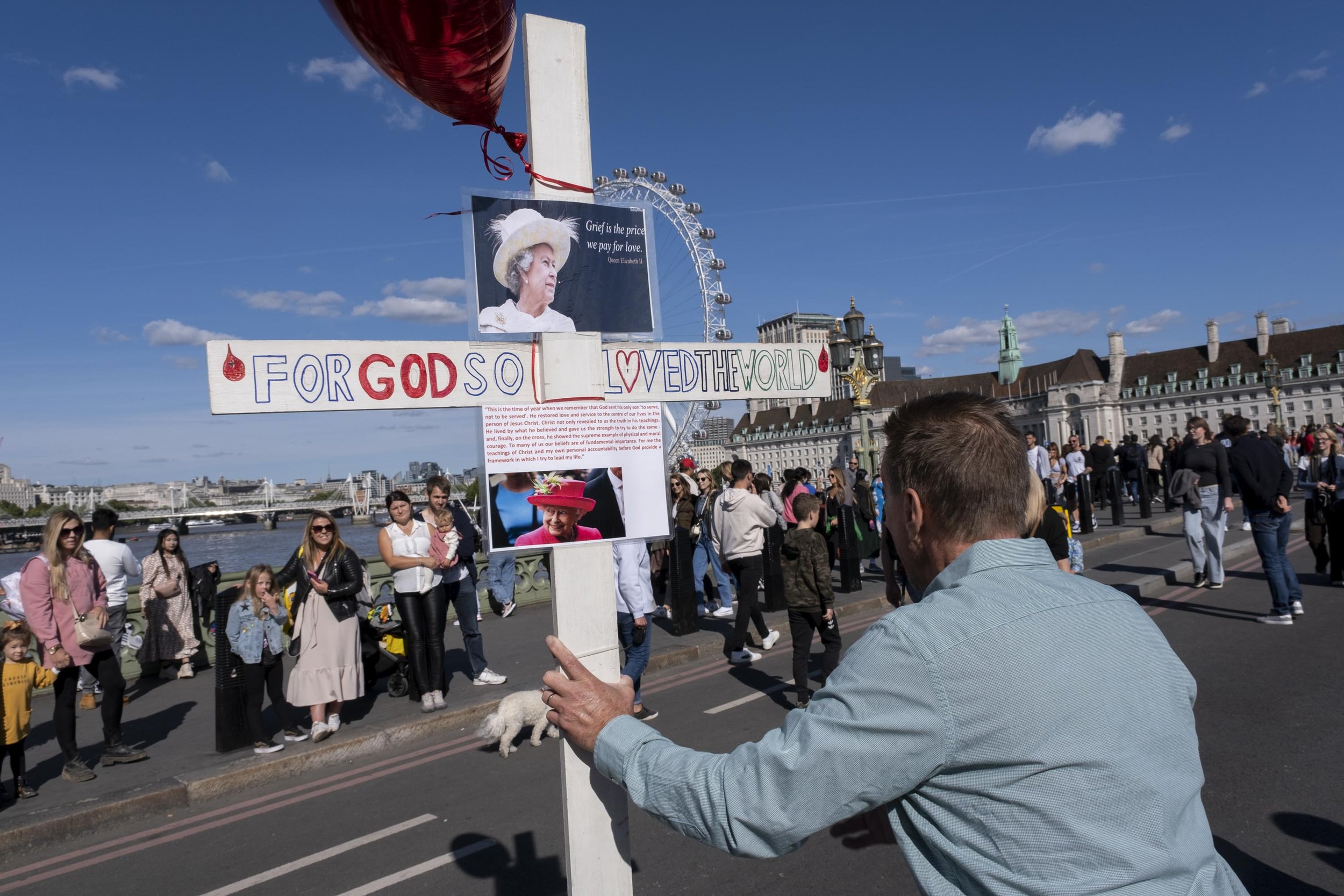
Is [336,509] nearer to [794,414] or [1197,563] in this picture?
[794,414]

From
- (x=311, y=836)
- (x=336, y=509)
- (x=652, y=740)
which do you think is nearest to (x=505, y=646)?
(x=311, y=836)

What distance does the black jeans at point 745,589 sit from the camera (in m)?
8.69

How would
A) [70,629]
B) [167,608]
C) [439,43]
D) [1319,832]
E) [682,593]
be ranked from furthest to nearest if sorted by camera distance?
[682,593] → [167,608] → [70,629] → [1319,832] → [439,43]

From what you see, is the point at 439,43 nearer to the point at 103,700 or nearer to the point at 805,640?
the point at 805,640

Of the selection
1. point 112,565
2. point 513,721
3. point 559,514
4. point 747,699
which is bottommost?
point 747,699

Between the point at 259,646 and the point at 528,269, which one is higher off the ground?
the point at 528,269

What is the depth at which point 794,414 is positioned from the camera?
14250 cm

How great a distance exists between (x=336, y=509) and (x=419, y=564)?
92654 mm

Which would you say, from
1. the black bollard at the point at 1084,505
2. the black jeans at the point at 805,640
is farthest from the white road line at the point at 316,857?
the black bollard at the point at 1084,505

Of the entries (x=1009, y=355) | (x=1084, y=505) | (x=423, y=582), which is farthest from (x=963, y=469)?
(x=1009, y=355)

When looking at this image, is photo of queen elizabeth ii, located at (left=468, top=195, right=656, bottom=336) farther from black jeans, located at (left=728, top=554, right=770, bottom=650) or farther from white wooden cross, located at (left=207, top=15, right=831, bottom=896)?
black jeans, located at (left=728, top=554, right=770, bottom=650)

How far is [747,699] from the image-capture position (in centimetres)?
739

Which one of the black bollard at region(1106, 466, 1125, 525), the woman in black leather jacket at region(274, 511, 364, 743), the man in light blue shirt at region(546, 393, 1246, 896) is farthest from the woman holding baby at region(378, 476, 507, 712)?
the black bollard at region(1106, 466, 1125, 525)

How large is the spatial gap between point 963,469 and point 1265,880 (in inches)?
133
